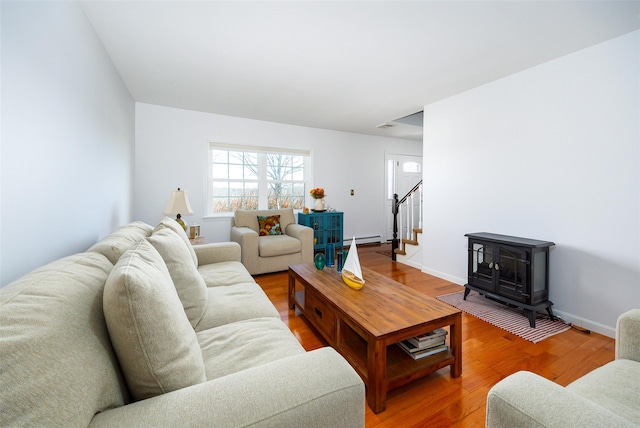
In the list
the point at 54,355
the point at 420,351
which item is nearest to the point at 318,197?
the point at 420,351

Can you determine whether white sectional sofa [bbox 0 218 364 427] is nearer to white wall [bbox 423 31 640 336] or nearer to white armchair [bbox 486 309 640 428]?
white armchair [bbox 486 309 640 428]

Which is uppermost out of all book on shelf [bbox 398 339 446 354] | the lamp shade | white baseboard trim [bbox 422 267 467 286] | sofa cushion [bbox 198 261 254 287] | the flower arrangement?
the flower arrangement

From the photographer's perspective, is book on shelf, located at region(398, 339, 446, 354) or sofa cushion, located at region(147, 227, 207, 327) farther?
book on shelf, located at region(398, 339, 446, 354)

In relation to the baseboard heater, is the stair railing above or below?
above

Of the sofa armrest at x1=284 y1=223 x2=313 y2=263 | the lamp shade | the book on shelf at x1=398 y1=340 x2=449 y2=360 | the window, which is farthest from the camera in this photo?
the window

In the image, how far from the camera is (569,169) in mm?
2352

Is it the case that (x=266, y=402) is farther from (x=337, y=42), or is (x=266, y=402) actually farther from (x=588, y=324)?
(x=588, y=324)

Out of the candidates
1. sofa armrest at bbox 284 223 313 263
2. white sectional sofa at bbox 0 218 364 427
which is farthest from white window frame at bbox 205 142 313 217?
white sectional sofa at bbox 0 218 364 427

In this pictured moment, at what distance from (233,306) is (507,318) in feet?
7.90

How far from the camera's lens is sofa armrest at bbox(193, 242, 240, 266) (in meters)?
2.48

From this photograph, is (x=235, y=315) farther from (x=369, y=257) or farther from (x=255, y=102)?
(x=369, y=257)

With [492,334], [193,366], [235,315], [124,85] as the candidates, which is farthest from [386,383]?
[124,85]

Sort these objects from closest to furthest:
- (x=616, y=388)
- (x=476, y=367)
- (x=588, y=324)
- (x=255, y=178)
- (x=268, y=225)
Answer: (x=616, y=388) < (x=476, y=367) < (x=588, y=324) < (x=268, y=225) < (x=255, y=178)

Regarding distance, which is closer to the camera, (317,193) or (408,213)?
(408,213)
